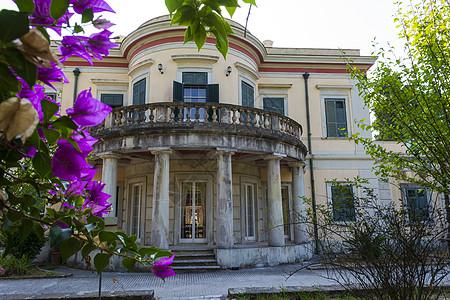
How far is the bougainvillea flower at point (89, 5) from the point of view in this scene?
0.86 meters

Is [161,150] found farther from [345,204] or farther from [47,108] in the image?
[47,108]

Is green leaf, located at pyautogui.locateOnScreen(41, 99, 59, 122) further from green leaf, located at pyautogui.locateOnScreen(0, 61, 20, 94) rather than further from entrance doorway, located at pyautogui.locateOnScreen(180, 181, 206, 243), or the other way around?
entrance doorway, located at pyautogui.locateOnScreen(180, 181, 206, 243)

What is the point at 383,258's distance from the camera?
4.20m

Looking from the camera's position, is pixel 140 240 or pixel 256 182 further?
pixel 256 182

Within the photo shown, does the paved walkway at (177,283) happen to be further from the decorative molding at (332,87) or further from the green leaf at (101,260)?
the decorative molding at (332,87)

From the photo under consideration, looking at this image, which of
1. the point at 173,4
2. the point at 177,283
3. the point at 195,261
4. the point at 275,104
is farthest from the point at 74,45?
the point at 275,104

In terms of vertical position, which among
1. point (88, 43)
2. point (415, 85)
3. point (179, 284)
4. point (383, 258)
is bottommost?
point (179, 284)

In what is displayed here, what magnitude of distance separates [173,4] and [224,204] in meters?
10.0

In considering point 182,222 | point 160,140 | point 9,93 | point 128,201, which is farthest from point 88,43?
point 128,201

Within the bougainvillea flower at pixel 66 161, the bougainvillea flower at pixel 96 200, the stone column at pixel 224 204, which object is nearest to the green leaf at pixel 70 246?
the bougainvillea flower at pixel 66 161

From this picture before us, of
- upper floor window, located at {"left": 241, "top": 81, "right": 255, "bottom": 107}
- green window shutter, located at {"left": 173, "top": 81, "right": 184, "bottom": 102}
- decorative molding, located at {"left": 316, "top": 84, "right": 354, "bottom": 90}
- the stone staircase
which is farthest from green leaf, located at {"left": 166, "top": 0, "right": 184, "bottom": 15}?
decorative molding, located at {"left": 316, "top": 84, "right": 354, "bottom": 90}

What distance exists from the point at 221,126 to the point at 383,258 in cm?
788

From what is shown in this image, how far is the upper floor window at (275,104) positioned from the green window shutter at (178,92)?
5011 millimetres

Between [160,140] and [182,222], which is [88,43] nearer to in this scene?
[160,140]
